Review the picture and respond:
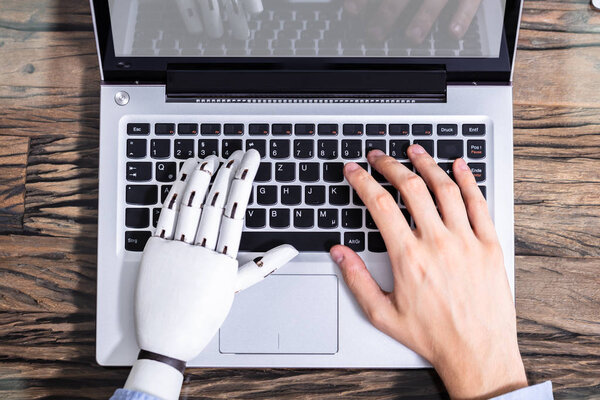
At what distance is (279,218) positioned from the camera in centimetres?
62

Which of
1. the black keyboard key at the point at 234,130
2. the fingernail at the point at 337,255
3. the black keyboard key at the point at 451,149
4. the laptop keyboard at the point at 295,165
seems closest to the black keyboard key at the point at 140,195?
the laptop keyboard at the point at 295,165

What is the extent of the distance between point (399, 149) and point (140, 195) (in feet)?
Answer: 0.97

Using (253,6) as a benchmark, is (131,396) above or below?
below

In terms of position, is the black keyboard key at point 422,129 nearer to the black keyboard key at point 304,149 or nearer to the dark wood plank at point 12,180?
the black keyboard key at point 304,149

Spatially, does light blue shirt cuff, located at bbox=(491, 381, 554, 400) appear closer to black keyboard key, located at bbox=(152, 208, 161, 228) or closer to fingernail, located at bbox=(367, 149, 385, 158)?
fingernail, located at bbox=(367, 149, 385, 158)

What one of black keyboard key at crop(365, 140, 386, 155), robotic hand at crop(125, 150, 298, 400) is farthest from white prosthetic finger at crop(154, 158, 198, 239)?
black keyboard key at crop(365, 140, 386, 155)

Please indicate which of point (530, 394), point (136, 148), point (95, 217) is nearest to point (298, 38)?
point (136, 148)

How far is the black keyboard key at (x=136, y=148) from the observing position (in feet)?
2.05

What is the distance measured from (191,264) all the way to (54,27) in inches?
14.4

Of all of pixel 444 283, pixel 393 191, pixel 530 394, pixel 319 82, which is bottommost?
pixel 530 394

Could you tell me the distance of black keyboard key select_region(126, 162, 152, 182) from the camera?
622 mm

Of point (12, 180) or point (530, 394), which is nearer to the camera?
point (530, 394)

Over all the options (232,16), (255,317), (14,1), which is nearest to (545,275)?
(255,317)

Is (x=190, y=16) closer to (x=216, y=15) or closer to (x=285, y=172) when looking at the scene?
(x=216, y=15)
